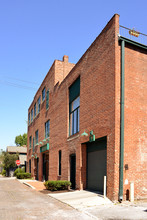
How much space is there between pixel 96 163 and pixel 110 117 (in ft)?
12.5

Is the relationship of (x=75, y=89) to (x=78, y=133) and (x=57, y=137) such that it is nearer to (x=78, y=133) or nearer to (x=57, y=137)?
(x=78, y=133)

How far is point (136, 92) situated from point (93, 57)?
4.27 metres

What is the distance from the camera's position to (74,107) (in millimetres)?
21047

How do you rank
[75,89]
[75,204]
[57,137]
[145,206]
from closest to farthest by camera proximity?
[145,206] → [75,204] → [75,89] → [57,137]

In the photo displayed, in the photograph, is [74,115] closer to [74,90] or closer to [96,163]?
[74,90]

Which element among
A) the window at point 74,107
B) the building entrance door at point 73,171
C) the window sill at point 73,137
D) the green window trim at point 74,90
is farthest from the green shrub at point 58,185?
the green window trim at point 74,90

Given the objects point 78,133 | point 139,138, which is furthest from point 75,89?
point 139,138

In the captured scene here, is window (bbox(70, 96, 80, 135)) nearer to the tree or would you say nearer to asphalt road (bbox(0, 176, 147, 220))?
asphalt road (bbox(0, 176, 147, 220))

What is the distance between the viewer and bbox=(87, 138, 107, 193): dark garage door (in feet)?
50.8

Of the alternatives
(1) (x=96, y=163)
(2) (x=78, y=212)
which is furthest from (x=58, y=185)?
(2) (x=78, y=212)

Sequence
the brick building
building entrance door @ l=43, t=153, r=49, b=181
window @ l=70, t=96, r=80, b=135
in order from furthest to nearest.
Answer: building entrance door @ l=43, t=153, r=49, b=181 < window @ l=70, t=96, r=80, b=135 < the brick building

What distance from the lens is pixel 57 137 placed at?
25.3 meters

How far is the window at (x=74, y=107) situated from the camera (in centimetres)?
2016

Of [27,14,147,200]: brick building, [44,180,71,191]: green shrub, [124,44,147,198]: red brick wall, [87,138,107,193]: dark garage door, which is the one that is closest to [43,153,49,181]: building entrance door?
[27,14,147,200]: brick building
